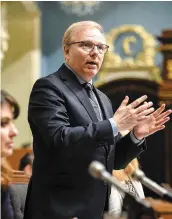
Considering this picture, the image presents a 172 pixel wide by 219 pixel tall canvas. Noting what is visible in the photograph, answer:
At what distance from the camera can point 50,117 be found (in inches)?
92.0

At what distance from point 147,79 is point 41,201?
695cm

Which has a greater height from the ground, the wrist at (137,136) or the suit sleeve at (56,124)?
the suit sleeve at (56,124)

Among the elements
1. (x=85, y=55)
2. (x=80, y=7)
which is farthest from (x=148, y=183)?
(x=80, y=7)

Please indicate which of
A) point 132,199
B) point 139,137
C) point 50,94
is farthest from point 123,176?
point 132,199

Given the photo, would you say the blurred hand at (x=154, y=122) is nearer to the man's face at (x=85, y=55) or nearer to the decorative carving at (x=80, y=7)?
the man's face at (x=85, y=55)

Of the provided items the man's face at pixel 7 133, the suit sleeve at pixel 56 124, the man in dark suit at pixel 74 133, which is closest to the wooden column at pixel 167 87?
the man in dark suit at pixel 74 133

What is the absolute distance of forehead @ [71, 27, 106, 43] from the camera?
251 centimetres

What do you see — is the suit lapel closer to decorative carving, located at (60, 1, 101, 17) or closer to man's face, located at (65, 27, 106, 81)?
man's face, located at (65, 27, 106, 81)

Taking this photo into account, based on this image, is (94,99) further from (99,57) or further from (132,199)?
(132,199)

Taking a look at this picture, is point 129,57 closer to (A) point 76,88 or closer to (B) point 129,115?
(A) point 76,88

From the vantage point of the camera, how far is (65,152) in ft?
7.71

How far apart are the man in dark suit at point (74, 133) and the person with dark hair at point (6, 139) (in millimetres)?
166

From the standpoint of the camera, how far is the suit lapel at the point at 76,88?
246 cm

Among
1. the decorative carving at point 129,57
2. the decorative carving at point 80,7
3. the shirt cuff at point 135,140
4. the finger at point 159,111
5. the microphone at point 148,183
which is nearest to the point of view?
the microphone at point 148,183
